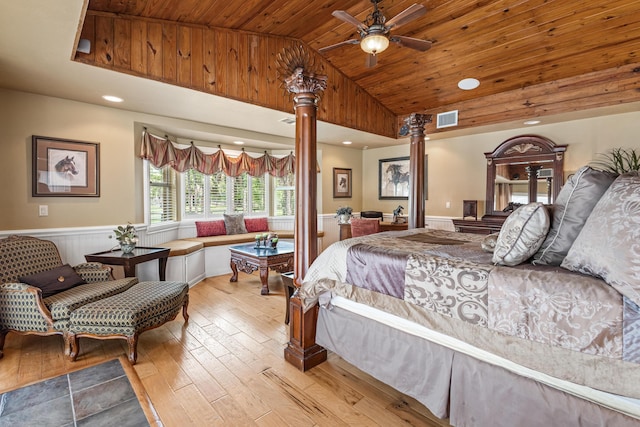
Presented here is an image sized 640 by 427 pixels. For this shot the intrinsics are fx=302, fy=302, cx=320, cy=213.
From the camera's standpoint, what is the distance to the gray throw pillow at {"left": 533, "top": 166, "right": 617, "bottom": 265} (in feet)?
4.62

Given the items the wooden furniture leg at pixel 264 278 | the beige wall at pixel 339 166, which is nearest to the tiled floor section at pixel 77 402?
the wooden furniture leg at pixel 264 278

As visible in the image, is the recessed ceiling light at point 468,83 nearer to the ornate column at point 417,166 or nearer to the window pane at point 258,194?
the ornate column at point 417,166

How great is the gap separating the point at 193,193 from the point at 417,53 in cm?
418

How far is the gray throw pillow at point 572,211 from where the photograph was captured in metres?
1.41

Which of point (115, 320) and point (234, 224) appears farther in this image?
point (234, 224)

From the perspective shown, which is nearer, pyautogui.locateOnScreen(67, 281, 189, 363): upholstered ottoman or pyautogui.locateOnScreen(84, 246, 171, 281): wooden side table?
pyautogui.locateOnScreen(67, 281, 189, 363): upholstered ottoman

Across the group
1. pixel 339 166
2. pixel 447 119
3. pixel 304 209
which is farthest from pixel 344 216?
pixel 304 209

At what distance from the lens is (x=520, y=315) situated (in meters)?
1.31

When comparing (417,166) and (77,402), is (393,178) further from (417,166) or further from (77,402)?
(77,402)

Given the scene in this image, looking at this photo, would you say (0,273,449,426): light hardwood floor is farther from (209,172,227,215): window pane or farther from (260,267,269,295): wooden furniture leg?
(209,172,227,215): window pane

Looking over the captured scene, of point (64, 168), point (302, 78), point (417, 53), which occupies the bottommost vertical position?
point (64, 168)

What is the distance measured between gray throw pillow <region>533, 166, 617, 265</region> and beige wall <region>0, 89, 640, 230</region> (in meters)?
3.79

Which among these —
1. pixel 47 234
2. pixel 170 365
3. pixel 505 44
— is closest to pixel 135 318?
pixel 170 365

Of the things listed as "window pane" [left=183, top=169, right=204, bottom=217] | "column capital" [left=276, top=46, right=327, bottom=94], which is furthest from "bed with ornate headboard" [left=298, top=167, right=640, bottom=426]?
"window pane" [left=183, top=169, right=204, bottom=217]
